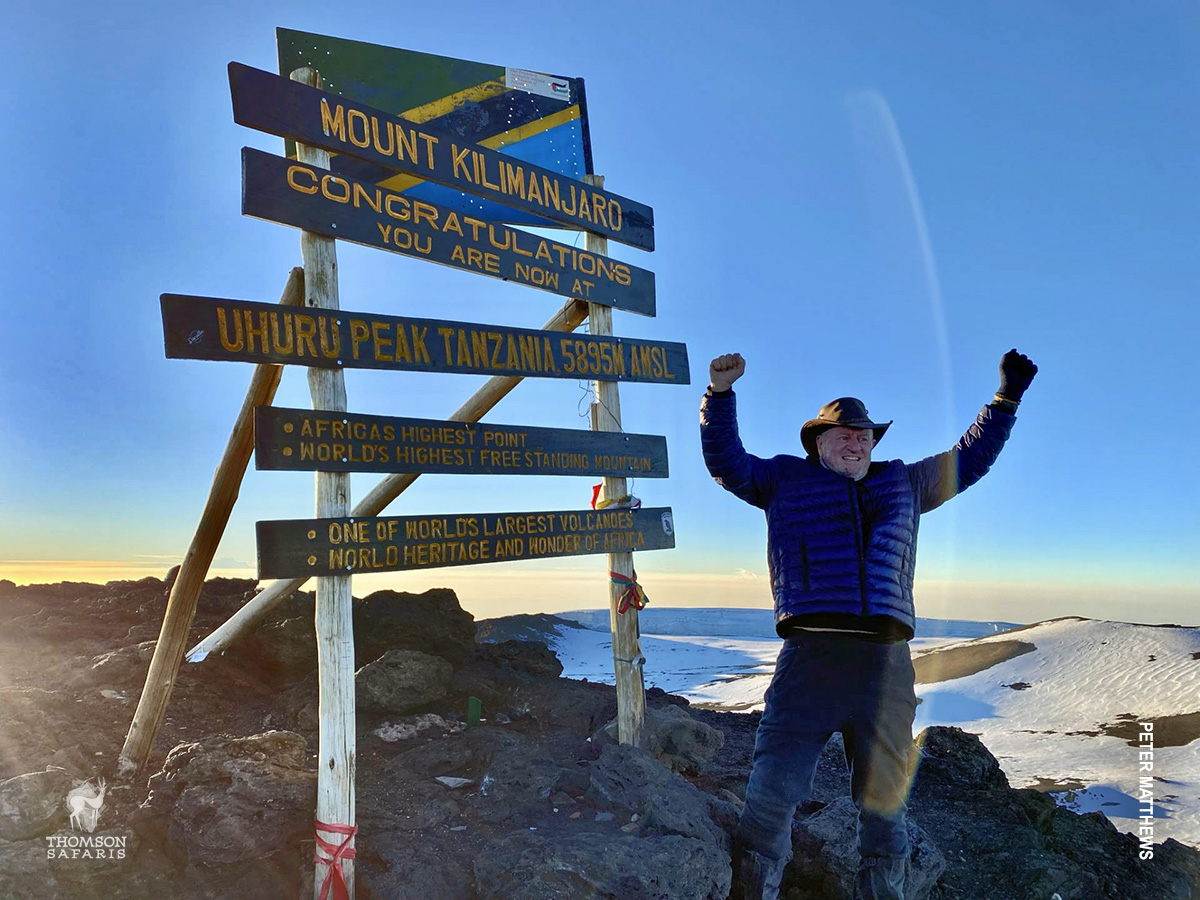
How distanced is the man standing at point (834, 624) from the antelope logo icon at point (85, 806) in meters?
3.63

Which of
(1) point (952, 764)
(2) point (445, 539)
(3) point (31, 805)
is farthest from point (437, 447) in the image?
(1) point (952, 764)

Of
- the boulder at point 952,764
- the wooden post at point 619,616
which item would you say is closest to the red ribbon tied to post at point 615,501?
the wooden post at point 619,616

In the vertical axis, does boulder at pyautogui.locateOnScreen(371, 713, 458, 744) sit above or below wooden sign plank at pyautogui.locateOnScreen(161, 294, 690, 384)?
below

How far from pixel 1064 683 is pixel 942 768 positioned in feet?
35.4

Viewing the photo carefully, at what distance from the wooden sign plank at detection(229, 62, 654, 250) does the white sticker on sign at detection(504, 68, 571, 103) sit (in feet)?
2.61

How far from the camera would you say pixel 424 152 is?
5082mm

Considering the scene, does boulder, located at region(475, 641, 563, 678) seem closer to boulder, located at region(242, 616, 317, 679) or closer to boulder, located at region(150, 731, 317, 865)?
boulder, located at region(242, 616, 317, 679)

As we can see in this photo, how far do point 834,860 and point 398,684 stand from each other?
3317 millimetres

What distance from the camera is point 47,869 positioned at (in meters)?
4.11

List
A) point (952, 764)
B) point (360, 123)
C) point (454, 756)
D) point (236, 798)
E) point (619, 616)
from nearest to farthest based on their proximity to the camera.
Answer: point (236, 798) → point (360, 123) → point (454, 756) → point (619, 616) → point (952, 764)

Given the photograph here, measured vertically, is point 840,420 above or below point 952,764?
above

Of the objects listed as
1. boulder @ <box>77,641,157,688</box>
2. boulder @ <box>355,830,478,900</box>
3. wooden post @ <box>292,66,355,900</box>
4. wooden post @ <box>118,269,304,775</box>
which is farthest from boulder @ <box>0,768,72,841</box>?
boulder @ <box>77,641,157,688</box>

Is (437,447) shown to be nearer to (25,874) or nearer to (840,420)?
(840,420)

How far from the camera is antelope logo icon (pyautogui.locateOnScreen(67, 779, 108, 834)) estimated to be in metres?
4.39
